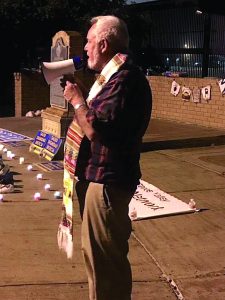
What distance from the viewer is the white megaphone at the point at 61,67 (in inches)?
121

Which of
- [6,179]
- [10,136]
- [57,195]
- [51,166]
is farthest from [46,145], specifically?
[57,195]

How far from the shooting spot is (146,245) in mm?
4645

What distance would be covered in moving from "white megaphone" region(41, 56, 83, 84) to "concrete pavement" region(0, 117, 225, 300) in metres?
1.53

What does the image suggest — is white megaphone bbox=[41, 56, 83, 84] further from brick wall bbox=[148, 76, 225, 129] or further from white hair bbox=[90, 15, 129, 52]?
brick wall bbox=[148, 76, 225, 129]

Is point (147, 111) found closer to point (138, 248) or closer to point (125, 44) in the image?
point (125, 44)

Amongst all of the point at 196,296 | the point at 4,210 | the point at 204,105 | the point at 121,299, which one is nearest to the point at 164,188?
the point at 4,210

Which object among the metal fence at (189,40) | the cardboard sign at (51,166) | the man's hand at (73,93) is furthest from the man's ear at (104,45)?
the metal fence at (189,40)

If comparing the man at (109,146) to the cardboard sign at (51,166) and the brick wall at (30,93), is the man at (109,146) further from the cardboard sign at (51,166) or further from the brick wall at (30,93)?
the brick wall at (30,93)

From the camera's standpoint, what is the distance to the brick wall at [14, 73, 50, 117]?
14.8 meters

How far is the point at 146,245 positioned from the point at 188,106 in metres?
7.44

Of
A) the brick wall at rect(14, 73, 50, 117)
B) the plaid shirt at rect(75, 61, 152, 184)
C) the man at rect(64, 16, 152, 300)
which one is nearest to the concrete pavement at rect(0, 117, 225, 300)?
the man at rect(64, 16, 152, 300)

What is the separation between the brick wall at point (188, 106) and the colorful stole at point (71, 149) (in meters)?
8.16

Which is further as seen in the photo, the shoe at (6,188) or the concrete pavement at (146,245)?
the shoe at (6,188)

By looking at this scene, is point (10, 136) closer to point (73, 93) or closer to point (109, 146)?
point (73, 93)
